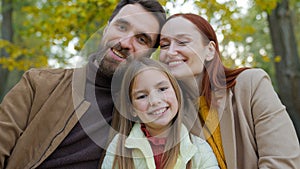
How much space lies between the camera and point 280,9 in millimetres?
6238

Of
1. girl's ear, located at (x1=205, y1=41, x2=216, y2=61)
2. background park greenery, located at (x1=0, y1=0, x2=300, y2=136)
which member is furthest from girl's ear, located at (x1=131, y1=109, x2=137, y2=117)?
background park greenery, located at (x1=0, y1=0, x2=300, y2=136)

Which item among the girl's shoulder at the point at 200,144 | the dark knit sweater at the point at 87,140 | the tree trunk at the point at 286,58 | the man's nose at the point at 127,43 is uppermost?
the man's nose at the point at 127,43

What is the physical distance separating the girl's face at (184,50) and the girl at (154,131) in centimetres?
12

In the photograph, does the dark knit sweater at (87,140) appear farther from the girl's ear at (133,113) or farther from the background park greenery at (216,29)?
the background park greenery at (216,29)

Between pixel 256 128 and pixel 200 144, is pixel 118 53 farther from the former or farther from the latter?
pixel 256 128

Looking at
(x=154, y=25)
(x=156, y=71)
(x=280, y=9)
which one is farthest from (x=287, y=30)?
(x=156, y=71)

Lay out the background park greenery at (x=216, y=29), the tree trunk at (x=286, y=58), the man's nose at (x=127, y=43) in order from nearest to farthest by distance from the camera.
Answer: the man's nose at (x=127, y=43) < the background park greenery at (x=216, y=29) < the tree trunk at (x=286, y=58)

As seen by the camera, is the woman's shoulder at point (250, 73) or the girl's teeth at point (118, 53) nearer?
the woman's shoulder at point (250, 73)

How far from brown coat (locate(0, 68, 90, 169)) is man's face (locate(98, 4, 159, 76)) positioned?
0.23 metres

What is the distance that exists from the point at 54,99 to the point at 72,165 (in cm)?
39

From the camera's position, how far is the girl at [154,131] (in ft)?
6.90

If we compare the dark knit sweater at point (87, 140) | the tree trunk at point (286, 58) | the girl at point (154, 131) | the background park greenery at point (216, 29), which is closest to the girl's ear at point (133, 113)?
the girl at point (154, 131)

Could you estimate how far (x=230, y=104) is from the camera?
2301 mm

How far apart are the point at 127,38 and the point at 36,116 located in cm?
68
